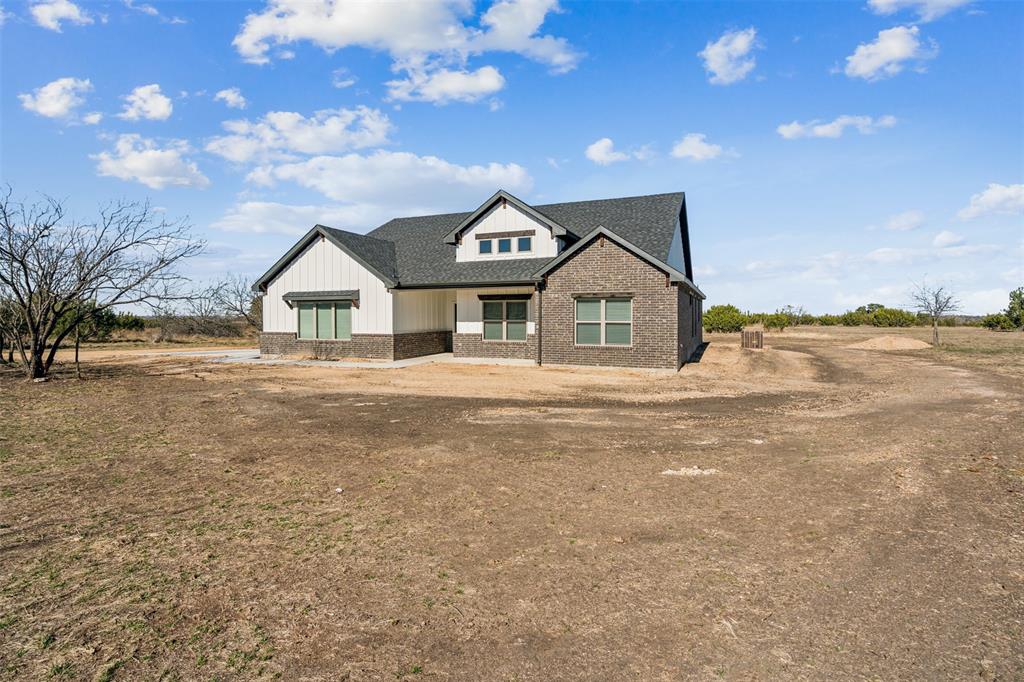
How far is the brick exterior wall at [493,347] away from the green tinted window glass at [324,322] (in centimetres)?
578

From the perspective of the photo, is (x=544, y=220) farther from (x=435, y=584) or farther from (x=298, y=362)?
(x=435, y=584)

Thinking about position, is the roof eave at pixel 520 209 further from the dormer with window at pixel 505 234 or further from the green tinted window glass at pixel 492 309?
the green tinted window glass at pixel 492 309

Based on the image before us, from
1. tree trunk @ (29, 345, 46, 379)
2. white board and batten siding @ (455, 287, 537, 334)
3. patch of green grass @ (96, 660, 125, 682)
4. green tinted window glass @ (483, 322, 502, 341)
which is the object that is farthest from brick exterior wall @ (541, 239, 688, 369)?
patch of green grass @ (96, 660, 125, 682)

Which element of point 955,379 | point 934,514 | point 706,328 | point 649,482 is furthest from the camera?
point 706,328

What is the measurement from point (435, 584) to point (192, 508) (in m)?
3.28

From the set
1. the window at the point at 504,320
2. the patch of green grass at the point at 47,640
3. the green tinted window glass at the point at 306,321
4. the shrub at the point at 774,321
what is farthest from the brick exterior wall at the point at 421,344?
the shrub at the point at 774,321

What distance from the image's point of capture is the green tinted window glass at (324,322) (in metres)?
24.2

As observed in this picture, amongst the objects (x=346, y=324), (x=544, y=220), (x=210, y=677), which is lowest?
(x=210, y=677)

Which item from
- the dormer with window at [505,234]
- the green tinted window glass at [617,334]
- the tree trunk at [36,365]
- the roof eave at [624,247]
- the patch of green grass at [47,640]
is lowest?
the patch of green grass at [47,640]

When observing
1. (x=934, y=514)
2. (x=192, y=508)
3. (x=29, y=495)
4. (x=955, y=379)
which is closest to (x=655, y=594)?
(x=934, y=514)

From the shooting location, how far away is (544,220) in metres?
22.2

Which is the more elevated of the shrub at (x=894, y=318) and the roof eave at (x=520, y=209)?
the roof eave at (x=520, y=209)

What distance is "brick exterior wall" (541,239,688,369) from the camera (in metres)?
19.1

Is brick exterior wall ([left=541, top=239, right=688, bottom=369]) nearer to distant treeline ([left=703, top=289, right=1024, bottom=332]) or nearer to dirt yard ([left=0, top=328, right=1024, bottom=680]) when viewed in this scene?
dirt yard ([left=0, top=328, right=1024, bottom=680])
